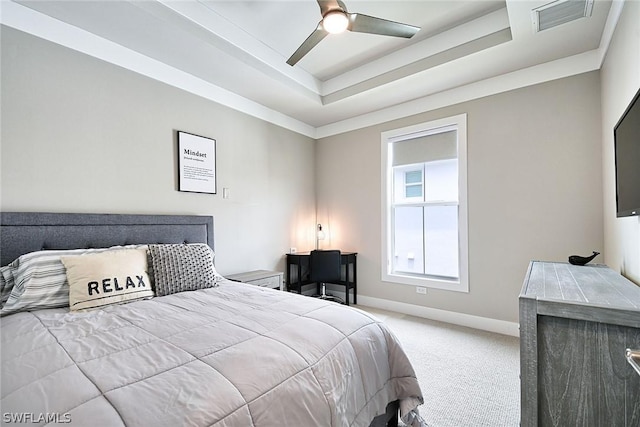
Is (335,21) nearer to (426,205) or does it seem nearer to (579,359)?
(579,359)

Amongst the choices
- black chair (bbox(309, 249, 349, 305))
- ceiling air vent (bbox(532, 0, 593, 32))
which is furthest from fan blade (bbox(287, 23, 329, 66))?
black chair (bbox(309, 249, 349, 305))

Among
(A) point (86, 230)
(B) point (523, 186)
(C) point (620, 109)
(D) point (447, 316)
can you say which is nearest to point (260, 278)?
(A) point (86, 230)

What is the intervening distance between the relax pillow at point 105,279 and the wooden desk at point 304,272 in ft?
7.21

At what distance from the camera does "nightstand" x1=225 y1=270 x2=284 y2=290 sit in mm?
3061

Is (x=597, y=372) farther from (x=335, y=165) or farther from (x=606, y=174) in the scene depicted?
(x=335, y=165)

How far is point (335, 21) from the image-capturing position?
1.87m

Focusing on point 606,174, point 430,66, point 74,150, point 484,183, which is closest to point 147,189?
point 74,150

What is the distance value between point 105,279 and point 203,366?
1255mm

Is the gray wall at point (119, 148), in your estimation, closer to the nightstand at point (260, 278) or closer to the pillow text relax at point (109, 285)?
the nightstand at point (260, 278)

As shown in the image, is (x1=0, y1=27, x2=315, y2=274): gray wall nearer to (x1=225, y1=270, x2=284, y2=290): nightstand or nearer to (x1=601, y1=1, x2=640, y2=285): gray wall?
(x1=225, y1=270, x2=284, y2=290): nightstand

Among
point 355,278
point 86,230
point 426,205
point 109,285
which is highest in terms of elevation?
point 426,205

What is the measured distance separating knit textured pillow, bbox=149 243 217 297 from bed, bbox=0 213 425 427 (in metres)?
0.04

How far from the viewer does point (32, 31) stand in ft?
6.74

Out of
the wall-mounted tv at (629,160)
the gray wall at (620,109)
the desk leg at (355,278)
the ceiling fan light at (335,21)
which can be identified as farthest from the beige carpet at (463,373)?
the ceiling fan light at (335,21)
